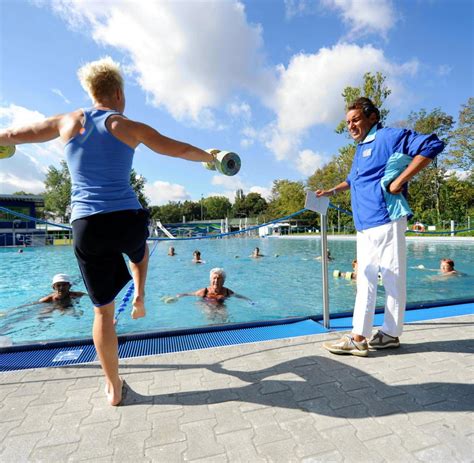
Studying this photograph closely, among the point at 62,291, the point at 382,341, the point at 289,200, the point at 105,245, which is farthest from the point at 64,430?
the point at 289,200

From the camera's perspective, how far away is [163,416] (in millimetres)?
1904

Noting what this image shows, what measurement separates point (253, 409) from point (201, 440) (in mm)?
397

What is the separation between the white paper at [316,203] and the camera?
3.40 m

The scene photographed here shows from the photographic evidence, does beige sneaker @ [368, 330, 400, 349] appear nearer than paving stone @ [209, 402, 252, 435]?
No

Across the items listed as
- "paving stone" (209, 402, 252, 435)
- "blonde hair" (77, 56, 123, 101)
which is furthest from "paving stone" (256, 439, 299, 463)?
"blonde hair" (77, 56, 123, 101)

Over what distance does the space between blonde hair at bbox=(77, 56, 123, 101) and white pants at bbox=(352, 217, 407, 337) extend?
2.24 m

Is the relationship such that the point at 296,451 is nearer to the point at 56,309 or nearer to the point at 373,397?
the point at 373,397

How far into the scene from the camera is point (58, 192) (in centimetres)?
5272

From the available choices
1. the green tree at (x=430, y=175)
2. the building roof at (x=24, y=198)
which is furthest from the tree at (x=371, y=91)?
the building roof at (x=24, y=198)

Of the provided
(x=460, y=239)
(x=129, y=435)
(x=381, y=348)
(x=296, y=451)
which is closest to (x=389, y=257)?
(x=381, y=348)

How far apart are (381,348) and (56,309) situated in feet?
19.9

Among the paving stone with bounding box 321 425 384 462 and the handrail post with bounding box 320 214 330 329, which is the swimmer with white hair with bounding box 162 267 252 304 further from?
the paving stone with bounding box 321 425 384 462

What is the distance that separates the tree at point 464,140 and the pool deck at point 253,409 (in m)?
31.2

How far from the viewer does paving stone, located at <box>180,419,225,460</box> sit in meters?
1.58
